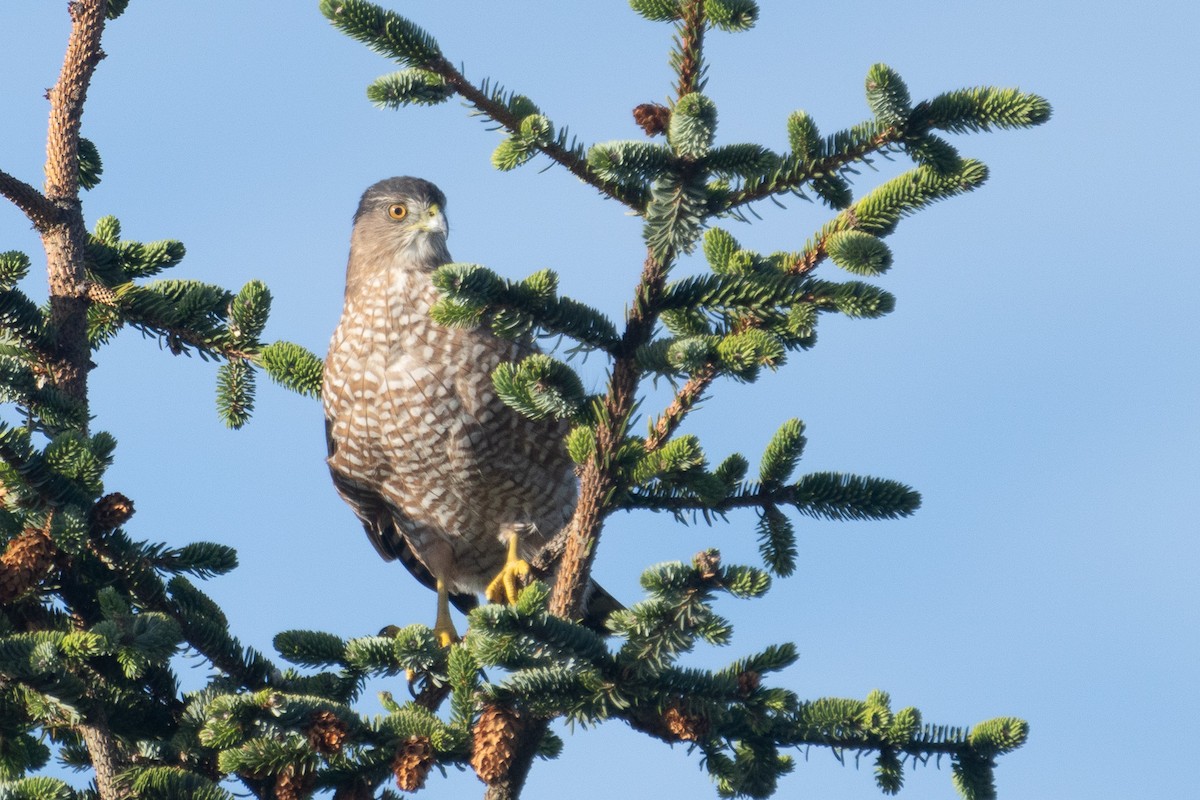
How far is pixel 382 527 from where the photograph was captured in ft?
22.6

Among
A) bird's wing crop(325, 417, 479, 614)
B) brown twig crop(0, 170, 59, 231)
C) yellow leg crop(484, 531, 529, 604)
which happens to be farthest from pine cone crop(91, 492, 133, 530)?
bird's wing crop(325, 417, 479, 614)

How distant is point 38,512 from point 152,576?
1.20 feet

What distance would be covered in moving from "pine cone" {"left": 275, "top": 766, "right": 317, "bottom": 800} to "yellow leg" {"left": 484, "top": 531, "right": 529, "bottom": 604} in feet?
6.61

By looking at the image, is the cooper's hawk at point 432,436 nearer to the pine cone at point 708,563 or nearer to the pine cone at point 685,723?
the pine cone at point 685,723

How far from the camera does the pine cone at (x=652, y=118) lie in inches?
126

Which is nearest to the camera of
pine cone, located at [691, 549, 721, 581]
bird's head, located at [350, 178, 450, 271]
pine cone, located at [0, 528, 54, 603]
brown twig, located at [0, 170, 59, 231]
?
pine cone, located at [691, 549, 721, 581]

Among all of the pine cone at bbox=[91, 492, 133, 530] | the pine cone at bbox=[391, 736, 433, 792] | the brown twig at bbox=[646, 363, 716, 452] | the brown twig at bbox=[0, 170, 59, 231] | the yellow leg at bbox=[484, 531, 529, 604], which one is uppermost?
the brown twig at bbox=[0, 170, 59, 231]

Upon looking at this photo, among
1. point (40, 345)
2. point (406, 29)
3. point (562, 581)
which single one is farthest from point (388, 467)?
point (406, 29)

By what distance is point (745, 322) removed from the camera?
3.39 metres

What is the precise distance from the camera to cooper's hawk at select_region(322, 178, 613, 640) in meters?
5.92

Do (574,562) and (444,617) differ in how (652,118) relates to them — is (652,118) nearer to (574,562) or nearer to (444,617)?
(574,562)

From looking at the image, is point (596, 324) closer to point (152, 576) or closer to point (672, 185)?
point (672, 185)

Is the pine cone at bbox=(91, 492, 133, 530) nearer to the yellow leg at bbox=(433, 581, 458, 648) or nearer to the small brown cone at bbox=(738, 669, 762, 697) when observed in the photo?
the small brown cone at bbox=(738, 669, 762, 697)

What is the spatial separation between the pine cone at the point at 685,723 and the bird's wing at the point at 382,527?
2.94 meters
